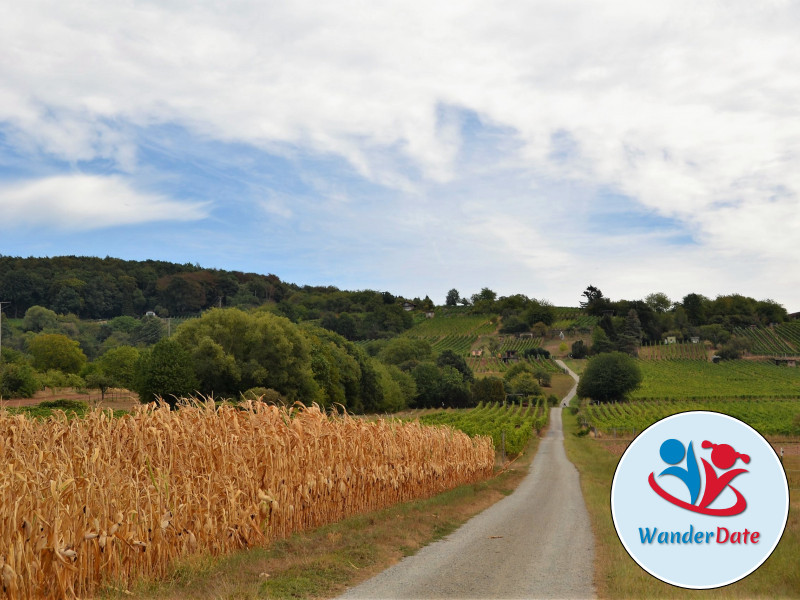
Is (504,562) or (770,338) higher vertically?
(770,338)

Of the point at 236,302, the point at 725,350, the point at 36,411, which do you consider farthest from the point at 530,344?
the point at 36,411

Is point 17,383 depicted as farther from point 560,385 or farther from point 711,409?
point 560,385

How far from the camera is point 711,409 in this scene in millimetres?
49969

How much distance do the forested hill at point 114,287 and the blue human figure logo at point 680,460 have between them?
151419 millimetres

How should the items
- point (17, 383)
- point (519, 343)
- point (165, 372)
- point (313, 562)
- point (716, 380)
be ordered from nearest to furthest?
point (313, 562)
point (17, 383)
point (165, 372)
point (716, 380)
point (519, 343)

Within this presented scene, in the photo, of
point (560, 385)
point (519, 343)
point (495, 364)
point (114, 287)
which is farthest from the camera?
point (519, 343)

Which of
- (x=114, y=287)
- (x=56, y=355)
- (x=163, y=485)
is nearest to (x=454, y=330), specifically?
(x=114, y=287)

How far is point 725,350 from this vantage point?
138 metres

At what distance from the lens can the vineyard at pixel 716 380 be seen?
9144cm

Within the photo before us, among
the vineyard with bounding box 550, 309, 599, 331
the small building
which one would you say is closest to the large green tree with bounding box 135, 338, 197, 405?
the small building

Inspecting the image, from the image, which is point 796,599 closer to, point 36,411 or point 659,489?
point 659,489

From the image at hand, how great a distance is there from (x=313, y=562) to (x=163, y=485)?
249 centimetres

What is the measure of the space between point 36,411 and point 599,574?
29744 millimetres

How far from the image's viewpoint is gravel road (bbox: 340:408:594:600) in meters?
8.38
